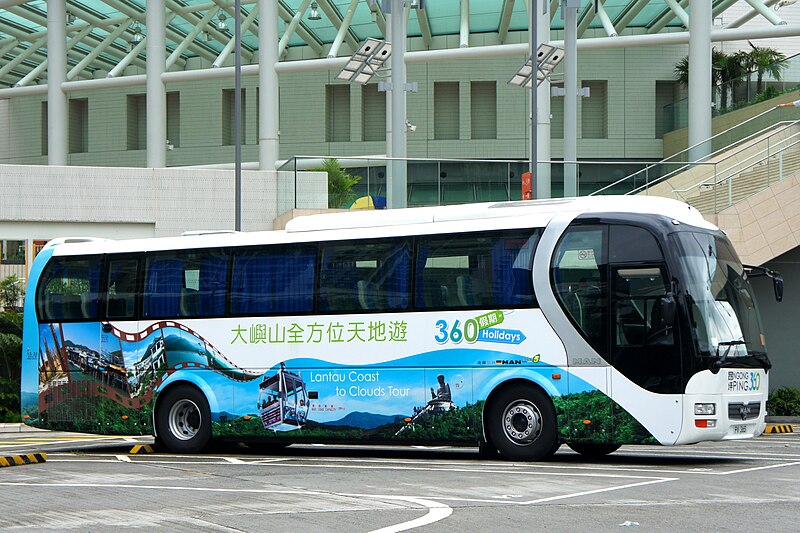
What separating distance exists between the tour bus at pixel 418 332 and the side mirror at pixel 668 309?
0.03 metres

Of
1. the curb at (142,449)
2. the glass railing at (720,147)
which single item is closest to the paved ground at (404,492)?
the curb at (142,449)

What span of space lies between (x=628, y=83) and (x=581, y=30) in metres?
4.47

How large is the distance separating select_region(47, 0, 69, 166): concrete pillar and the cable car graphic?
34736 millimetres

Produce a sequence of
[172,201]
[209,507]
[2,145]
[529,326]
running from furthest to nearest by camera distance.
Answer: [2,145] → [172,201] → [529,326] → [209,507]

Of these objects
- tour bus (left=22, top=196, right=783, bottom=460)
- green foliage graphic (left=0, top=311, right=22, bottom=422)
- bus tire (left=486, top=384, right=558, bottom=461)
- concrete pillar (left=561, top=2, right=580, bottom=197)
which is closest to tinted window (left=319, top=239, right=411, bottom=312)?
tour bus (left=22, top=196, right=783, bottom=460)

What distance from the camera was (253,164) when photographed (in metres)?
48.1

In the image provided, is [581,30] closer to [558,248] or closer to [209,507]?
[558,248]

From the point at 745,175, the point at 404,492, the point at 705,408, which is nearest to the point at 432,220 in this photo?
the point at 705,408

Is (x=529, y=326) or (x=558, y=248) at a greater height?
(x=558, y=248)

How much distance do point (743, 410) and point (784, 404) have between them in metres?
13.5

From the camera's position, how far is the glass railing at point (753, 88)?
129 feet

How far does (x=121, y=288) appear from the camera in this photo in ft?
65.0

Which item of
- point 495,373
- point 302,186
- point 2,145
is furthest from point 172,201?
point 2,145

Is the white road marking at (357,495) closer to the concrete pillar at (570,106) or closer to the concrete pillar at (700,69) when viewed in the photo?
the concrete pillar at (570,106)
